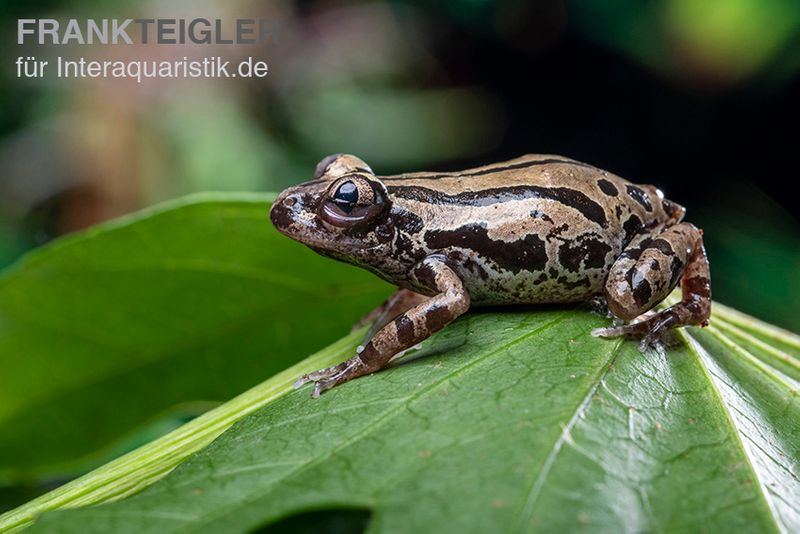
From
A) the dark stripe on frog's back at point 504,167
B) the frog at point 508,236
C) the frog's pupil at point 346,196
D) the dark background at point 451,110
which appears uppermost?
the dark background at point 451,110

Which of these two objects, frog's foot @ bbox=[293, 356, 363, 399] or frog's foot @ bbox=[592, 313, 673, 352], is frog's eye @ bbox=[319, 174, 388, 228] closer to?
frog's foot @ bbox=[293, 356, 363, 399]

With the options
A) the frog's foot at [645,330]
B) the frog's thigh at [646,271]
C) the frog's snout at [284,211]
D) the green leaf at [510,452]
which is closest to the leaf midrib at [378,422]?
the green leaf at [510,452]

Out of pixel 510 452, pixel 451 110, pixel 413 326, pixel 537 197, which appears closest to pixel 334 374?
pixel 413 326

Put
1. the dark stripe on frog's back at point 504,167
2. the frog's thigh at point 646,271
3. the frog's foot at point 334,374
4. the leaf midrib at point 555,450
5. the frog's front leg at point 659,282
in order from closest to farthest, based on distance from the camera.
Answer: the leaf midrib at point 555,450 → the frog's foot at point 334,374 → the frog's front leg at point 659,282 → the frog's thigh at point 646,271 → the dark stripe on frog's back at point 504,167

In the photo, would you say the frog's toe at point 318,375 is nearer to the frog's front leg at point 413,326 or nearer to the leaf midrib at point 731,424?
the frog's front leg at point 413,326

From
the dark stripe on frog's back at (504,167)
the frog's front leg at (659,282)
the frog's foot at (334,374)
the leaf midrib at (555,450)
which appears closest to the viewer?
the leaf midrib at (555,450)

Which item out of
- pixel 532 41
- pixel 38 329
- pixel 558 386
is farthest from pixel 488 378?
pixel 532 41
